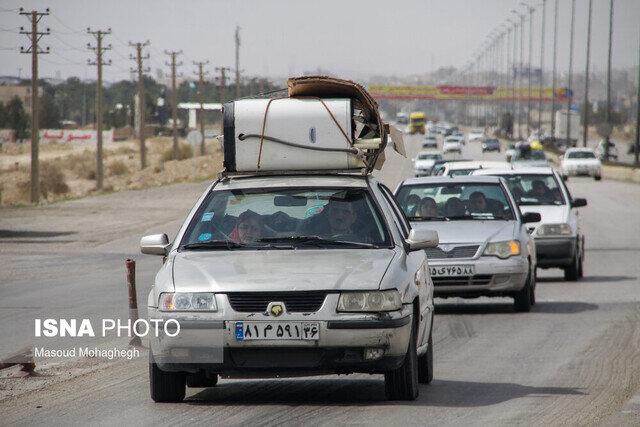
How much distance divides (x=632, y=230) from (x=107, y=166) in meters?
65.2

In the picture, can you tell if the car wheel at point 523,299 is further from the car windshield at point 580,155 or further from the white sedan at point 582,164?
the car windshield at point 580,155

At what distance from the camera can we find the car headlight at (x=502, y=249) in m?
13.4

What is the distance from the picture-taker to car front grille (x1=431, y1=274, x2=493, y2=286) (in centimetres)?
1327

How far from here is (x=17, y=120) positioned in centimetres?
14650

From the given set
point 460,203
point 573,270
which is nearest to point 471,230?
point 460,203

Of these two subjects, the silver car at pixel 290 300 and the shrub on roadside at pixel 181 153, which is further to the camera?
the shrub on roadside at pixel 181 153

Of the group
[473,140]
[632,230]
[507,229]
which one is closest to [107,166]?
[473,140]

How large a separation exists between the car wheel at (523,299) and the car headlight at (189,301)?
739 centimetres

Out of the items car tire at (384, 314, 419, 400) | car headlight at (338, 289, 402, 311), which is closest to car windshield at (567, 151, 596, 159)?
car tire at (384, 314, 419, 400)

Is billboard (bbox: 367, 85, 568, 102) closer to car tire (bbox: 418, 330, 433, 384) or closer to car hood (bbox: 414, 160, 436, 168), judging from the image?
car hood (bbox: 414, 160, 436, 168)

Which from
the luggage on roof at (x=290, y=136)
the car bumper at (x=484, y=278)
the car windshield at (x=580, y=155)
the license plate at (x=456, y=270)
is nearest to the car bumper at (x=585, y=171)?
the car windshield at (x=580, y=155)

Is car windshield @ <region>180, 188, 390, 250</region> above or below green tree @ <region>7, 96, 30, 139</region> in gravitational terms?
above

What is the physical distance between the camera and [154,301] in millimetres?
7043

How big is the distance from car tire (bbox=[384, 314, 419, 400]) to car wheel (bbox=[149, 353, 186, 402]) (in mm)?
1382
